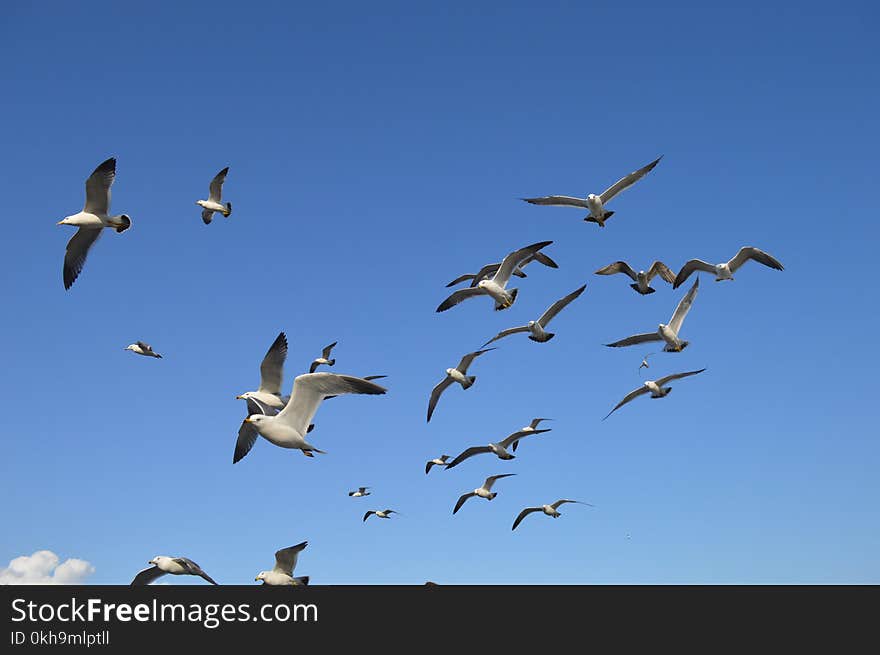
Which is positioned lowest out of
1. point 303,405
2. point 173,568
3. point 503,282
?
point 173,568

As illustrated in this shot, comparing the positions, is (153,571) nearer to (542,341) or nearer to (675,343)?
(542,341)

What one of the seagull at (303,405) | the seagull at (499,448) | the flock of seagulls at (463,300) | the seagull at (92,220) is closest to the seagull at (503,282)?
the flock of seagulls at (463,300)

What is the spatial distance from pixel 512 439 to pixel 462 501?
5.66m

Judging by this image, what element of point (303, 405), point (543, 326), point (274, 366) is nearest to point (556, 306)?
point (543, 326)

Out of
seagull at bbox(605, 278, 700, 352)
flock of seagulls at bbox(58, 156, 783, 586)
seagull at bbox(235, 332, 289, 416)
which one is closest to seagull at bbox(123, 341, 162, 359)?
flock of seagulls at bbox(58, 156, 783, 586)

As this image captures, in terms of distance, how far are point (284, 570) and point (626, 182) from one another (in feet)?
49.5

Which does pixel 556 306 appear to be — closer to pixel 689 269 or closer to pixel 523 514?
pixel 689 269

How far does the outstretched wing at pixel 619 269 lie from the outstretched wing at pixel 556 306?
97 centimetres

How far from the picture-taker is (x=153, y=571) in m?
19.0

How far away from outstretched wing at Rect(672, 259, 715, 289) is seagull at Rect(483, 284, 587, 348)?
3125 millimetres

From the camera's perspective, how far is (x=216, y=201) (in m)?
31.9

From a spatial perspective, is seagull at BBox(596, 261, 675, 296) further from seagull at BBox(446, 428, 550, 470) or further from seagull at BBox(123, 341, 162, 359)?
seagull at BBox(123, 341, 162, 359)

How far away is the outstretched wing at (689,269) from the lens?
26.5m

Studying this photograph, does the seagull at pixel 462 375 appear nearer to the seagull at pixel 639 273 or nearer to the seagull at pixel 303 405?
the seagull at pixel 639 273
